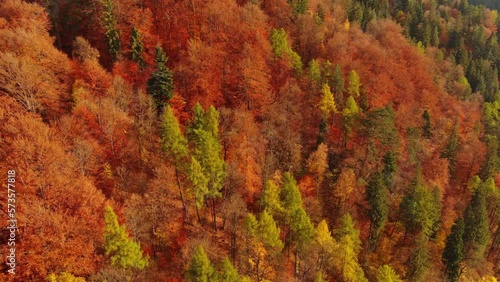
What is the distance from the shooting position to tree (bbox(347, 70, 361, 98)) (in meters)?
93.3

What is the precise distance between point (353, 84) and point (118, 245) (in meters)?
70.4

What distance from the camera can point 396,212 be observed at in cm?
7906

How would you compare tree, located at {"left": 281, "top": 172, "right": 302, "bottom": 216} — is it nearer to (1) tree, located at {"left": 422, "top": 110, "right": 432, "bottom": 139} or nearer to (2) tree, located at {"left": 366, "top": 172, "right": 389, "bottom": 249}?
(2) tree, located at {"left": 366, "top": 172, "right": 389, "bottom": 249}

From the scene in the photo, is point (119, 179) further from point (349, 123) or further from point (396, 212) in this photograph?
point (396, 212)

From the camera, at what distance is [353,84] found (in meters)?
94.1

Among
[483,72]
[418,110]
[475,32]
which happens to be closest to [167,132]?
[418,110]

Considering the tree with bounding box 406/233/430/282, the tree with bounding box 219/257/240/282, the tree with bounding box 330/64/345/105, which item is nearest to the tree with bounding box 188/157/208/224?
the tree with bounding box 219/257/240/282

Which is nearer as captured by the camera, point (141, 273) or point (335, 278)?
point (141, 273)

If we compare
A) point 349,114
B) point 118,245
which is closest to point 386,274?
point 349,114

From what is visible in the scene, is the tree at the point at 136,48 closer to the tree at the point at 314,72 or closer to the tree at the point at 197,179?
the tree at the point at 197,179

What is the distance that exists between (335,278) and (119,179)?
41746 millimetres

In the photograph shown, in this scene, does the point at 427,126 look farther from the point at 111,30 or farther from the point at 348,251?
the point at 111,30

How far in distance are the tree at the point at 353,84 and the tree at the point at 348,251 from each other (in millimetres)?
39669

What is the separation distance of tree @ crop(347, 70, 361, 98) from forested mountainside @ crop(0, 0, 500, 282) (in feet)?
1.68
